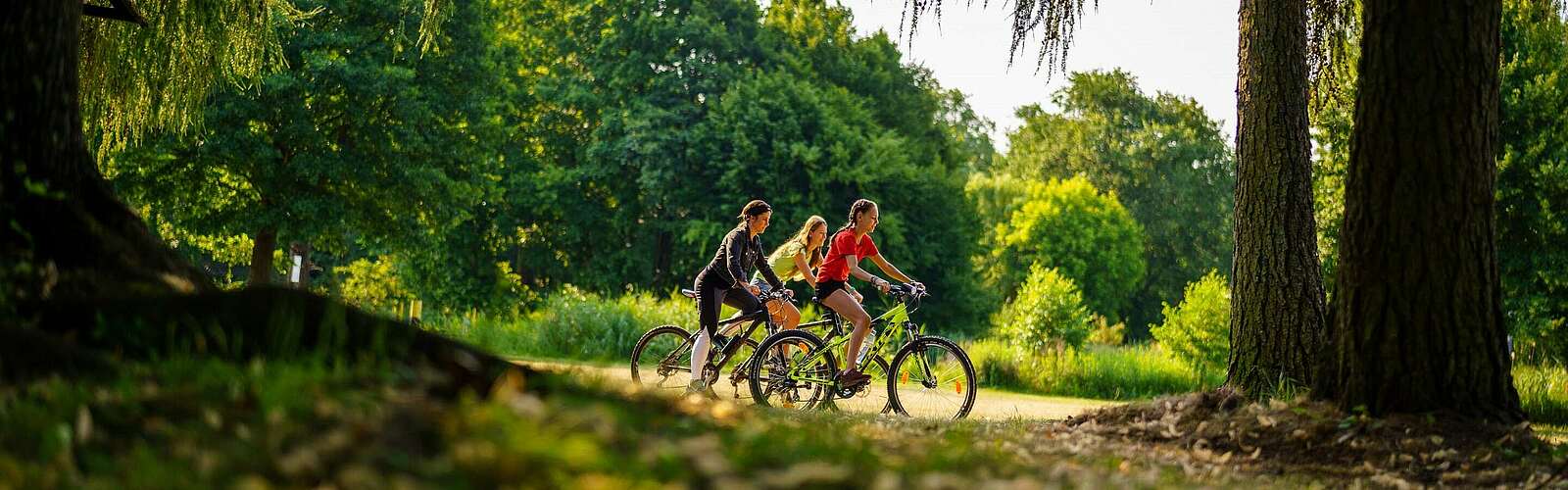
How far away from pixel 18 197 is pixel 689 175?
96.4 feet

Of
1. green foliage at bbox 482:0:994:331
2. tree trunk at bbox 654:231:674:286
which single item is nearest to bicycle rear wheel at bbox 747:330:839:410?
green foliage at bbox 482:0:994:331

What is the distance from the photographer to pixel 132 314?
401 centimetres

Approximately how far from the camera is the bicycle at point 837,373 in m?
10.0

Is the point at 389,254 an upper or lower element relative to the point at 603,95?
lower

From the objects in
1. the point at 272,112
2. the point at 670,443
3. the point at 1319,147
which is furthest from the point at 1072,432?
the point at 272,112

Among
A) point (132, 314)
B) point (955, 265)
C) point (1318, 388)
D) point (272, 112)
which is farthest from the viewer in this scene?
point (955, 265)

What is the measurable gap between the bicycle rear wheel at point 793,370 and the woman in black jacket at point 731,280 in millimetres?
416

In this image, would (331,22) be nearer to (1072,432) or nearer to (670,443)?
(1072,432)

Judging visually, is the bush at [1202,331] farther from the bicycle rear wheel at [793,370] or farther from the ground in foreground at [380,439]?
the ground in foreground at [380,439]

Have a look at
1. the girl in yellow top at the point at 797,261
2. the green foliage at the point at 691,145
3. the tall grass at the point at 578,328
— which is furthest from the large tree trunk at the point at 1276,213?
the green foliage at the point at 691,145

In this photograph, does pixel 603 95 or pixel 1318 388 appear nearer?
pixel 1318 388

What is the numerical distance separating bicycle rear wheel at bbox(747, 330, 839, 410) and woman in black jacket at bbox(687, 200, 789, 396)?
16.4 inches

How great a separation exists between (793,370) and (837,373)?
1.11 feet

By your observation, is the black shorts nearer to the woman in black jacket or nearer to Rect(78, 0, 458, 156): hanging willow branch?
the woman in black jacket
